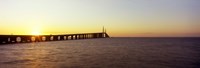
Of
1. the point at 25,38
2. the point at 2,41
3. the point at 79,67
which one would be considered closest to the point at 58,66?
the point at 79,67

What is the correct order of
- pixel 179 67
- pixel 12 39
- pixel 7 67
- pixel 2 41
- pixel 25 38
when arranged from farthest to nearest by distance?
pixel 25 38 < pixel 12 39 < pixel 2 41 < pixel 179 67 < pixel 7 67

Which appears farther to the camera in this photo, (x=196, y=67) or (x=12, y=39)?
(x=12, y=39)

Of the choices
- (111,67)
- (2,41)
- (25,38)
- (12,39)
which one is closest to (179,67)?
(111,67)

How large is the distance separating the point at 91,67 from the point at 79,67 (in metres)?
1.19

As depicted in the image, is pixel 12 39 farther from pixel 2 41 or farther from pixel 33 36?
pixel 33 36

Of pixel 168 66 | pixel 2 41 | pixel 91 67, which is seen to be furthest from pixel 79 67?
pixel 2 41

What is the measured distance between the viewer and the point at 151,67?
29734 millimetres

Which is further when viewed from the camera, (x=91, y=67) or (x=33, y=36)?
(x=33, y=36)

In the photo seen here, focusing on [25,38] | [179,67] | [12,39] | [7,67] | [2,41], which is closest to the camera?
[7,67]

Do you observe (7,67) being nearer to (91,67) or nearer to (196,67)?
(91,67)

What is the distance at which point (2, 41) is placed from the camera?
103 m

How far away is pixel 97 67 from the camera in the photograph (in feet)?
97.2

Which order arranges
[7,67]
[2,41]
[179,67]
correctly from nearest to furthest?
[7,67] < [179,67] < [2,41]

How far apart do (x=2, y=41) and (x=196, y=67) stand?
276ft
